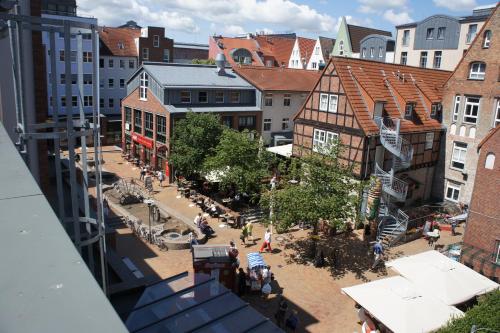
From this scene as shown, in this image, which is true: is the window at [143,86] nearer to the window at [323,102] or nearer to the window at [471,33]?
the window at [323,102]

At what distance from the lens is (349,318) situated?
15.9 m

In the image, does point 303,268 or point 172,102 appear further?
point 172,102

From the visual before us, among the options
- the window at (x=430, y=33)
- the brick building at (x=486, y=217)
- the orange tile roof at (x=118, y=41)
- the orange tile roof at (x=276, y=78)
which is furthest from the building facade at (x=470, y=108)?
the orange tile roof at (x=118, y=41)

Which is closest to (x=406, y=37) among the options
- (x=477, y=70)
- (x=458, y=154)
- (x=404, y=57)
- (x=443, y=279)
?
(x=404, y=57)

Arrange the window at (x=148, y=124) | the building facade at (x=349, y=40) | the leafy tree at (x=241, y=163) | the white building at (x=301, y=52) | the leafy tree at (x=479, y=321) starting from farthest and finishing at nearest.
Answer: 1. the white building at (x=301, y=52)
2. the building facade at (x=349, y=40)
3. the window at (x=148, y=124)
4. the leafy tree at (x=241, y=163)
5. the leafy tree at (x=479, y=321)

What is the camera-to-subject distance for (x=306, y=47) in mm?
68562

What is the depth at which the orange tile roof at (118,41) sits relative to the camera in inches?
2007

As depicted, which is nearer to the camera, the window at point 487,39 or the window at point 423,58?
the window at point 487,39

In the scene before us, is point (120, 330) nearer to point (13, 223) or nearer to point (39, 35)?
point (13, 223)

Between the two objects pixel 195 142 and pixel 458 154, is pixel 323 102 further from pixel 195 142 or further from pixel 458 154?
pixel 458 154

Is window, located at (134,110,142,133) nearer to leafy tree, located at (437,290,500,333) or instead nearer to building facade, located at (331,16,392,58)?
leafy tree, located at (437,290,500,333)

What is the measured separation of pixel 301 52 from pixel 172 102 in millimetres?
39194

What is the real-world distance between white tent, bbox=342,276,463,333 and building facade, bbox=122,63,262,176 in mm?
20904

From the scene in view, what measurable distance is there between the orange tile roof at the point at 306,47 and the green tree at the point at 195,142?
41.1 meters
